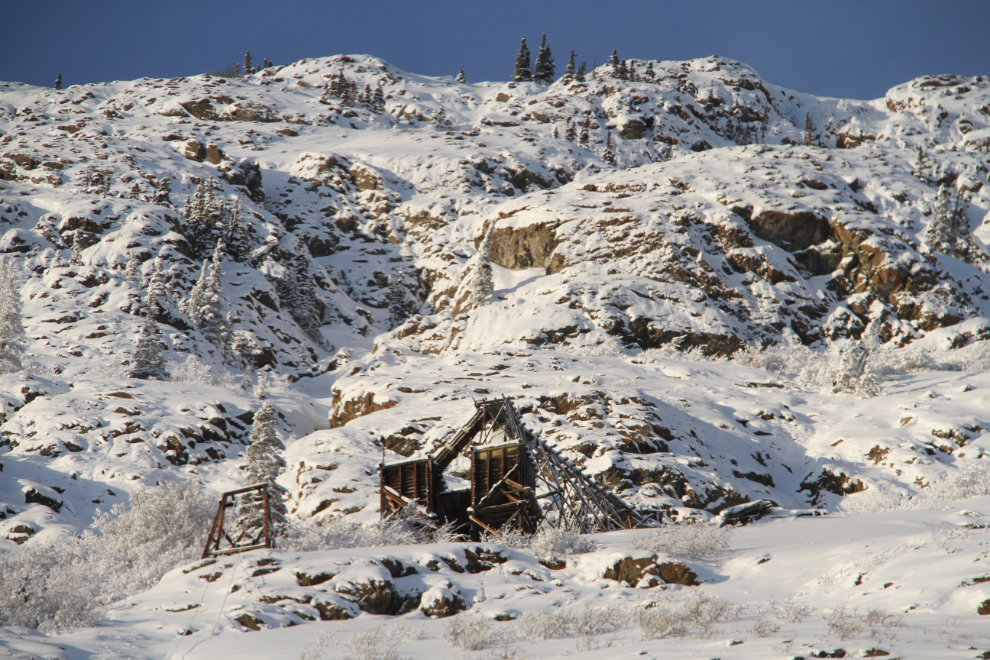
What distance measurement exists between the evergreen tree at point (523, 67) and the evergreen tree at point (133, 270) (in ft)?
420

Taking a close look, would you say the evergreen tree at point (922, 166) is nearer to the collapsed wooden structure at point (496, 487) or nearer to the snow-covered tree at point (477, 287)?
the snow-covered tree at point (477, 287)

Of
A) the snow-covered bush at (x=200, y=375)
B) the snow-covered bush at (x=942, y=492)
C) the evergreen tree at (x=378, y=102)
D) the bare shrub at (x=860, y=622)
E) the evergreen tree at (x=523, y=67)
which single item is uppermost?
the evergreen tree at (x=523, y=67)

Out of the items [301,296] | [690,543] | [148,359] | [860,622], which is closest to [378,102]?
[301,296]

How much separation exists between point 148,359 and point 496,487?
45159 millimetres

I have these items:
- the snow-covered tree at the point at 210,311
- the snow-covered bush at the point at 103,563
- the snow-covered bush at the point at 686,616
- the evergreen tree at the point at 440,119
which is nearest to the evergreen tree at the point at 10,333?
the snow-covered tree at the point at 210,311

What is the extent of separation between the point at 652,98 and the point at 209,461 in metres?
130

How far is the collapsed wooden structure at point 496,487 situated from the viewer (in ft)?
74.7

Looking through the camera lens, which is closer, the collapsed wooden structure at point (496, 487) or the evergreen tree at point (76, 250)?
the collapsed wooden structure at point (496, 487)

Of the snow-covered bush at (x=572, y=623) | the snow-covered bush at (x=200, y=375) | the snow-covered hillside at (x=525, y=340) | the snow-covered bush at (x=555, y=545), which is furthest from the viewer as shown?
the snow-covered bush at (x=200, y=375)

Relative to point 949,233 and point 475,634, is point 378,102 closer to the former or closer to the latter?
point 949,233

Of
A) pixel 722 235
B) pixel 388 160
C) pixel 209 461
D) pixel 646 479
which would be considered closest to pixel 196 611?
pixel 646 479

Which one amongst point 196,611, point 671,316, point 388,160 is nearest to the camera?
point 196,611

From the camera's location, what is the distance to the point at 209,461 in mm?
43688

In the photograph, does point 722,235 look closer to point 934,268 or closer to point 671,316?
point 671,316
